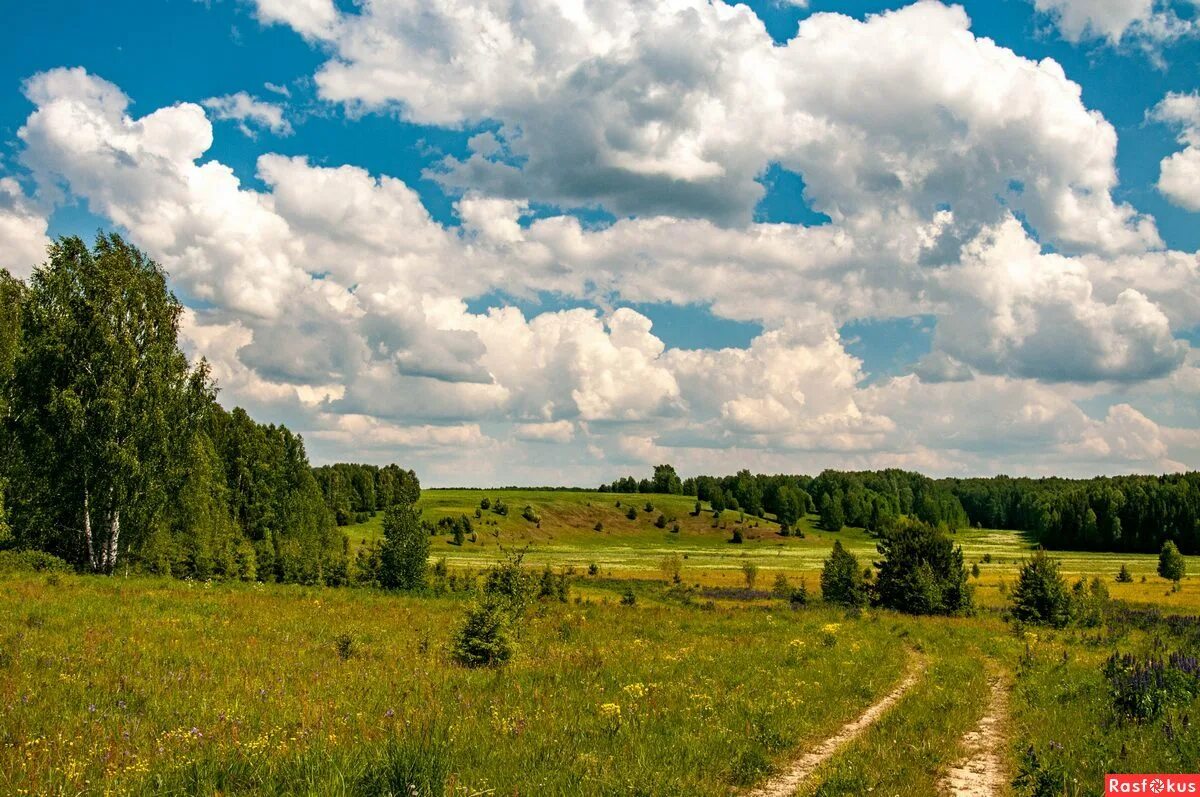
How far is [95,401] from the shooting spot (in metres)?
30.9

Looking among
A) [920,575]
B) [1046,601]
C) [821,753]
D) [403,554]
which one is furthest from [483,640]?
[920,575]

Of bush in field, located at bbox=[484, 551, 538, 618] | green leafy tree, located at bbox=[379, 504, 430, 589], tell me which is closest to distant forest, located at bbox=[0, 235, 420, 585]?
green leafy tree, located at bbox=[379, 504, 430, 589]

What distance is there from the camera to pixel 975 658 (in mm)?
22594

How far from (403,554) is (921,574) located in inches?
1386

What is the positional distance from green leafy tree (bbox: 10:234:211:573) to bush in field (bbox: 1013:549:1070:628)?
46.3 m

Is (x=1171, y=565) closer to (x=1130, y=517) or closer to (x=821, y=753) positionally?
(x=821, y=753)

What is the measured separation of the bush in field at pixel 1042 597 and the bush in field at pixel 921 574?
482 centimetres

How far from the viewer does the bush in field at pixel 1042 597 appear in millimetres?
39394

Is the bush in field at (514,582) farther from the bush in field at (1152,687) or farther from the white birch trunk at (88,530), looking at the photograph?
the white birch trunk at (88,530)

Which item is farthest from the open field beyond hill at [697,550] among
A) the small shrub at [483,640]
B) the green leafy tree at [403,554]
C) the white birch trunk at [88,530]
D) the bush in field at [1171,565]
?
the small shrub at [483,640]

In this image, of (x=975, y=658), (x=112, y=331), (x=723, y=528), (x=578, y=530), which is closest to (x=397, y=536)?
(x=112, y=331)

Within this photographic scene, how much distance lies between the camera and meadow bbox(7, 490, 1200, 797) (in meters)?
7.84

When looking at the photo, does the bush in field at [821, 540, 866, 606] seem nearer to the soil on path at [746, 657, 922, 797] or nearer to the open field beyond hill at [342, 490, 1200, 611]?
the open field beyond hill at [342, 490, 1200, 611]

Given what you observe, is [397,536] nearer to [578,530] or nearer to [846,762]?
[846,762]
